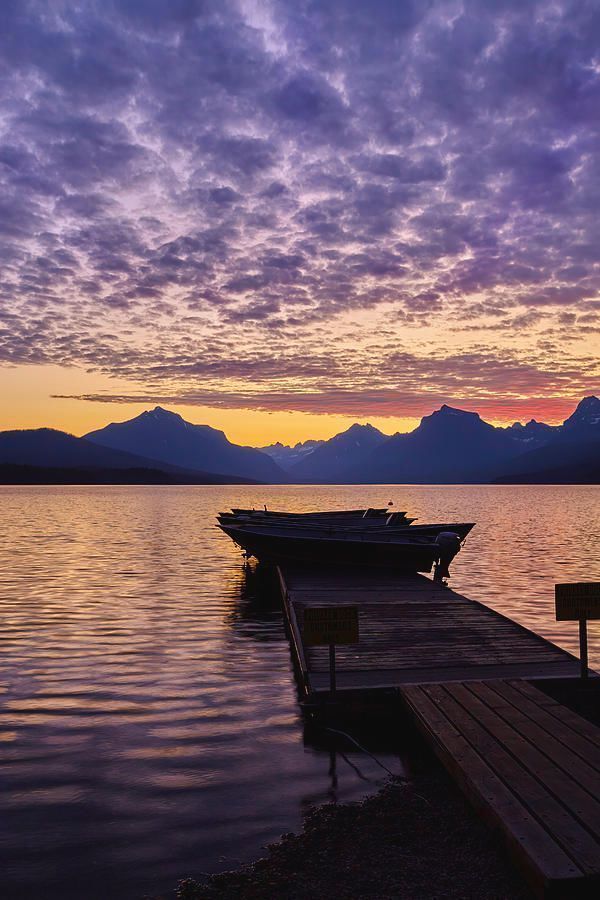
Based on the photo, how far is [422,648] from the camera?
1520cm

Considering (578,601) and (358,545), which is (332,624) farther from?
(358,545)

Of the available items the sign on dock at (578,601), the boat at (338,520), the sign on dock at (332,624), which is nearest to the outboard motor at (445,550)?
the boat at (338,520)

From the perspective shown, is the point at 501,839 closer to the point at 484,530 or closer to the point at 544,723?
the point at 544,723

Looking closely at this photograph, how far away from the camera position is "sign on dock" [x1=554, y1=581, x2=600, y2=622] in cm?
1280

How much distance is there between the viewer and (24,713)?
13500 millimetres

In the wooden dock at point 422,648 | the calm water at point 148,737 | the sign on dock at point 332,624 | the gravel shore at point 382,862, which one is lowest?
the calm water at point 148,737

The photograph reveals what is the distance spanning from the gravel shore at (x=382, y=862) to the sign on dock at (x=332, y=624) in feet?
9.09

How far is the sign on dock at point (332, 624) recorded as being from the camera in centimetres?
1124

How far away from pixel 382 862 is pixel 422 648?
26.4 feet

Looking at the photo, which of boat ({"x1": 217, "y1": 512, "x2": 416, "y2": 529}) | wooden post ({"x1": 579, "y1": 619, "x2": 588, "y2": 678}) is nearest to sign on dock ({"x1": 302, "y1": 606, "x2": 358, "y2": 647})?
wooden post ({"x1": 579, "y1": 619, "x2": 588, "y2": 678})

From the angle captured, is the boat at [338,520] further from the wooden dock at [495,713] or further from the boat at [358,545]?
the wooden dock at [495,713]

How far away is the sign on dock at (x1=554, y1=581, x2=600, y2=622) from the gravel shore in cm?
501

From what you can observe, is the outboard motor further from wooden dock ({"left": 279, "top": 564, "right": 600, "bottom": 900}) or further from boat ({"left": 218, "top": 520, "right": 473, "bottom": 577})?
wooden dock ({"left": 279, "top": 564, "right": 600, "bottom": 900})

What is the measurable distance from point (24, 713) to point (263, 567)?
26.5m
